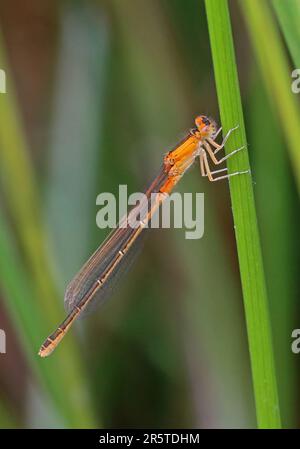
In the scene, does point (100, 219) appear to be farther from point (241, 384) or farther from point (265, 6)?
point (265, 6)

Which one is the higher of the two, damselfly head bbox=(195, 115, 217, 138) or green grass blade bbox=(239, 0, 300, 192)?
green grass blade bbox=(239, 0, 300, 192)

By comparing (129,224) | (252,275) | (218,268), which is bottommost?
(252,275)

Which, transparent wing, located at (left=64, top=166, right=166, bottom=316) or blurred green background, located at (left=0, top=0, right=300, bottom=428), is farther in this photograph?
transparent wing, located at (left=64, top=166, right=166, bottom=316)

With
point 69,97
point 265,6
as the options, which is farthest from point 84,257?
point 265,6

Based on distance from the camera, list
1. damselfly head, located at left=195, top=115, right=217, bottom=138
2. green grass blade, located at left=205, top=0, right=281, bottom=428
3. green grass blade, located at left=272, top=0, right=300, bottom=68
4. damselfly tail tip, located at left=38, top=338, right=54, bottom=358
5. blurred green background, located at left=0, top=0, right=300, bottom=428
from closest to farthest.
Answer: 1. green grass blade, located at left=205, top=0, right=281, bottom=428
2. green grass blade, located at left=272, top=0, right=300, bottom=68
3. damselfly head, located at left=195, top=115, right=217, bottom=138
4. damselfly tail tip, located at left=38, top=338, right=54, bottom=358
5. blurred green background, located at left=0, top=0, right=300, bottom=428

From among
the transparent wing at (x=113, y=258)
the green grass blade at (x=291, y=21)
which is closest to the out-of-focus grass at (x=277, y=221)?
the transparent wing at (x=113, y=258)

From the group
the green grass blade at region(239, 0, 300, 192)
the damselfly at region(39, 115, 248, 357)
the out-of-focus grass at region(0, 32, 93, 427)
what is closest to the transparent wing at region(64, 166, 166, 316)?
the damselfly at region(39, 115, 248, 357)

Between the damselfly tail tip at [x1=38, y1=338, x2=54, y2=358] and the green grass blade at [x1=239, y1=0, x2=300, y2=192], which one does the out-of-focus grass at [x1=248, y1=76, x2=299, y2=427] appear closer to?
the green grass blade at [x1=239, y1=0, x2=300, y2=192]

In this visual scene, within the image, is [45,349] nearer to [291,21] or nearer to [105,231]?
[105,231]
